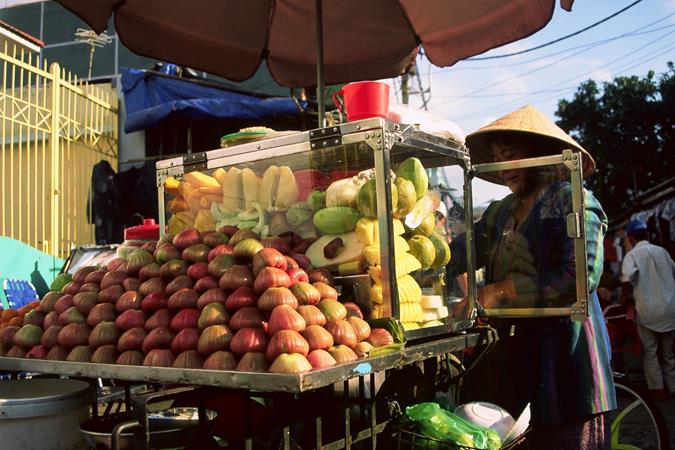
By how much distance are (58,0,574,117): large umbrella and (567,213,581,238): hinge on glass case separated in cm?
98

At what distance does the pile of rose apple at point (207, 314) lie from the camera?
6.00 feet

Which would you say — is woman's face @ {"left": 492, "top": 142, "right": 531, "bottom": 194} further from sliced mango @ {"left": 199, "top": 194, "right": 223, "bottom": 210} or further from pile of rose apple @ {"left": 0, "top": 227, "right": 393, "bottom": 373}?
sliced mango @ {"left": 199, "top": 194, "right": 223, "bottom": 210}

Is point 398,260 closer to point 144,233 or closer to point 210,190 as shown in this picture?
point 210,190

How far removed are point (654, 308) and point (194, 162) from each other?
5371 millimetres

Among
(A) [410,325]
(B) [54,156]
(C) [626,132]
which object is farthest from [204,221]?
(C) [626,132]

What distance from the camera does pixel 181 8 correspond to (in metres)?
3.30

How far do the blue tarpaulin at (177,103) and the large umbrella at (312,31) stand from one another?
4.36 metres

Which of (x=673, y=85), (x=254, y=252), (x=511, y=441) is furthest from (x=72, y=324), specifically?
(x=673, y=85)

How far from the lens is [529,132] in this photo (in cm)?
288

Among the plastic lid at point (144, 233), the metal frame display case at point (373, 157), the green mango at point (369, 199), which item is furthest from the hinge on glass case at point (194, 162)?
the plastic lid at point (144, 233)

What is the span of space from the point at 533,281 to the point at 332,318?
1.23m

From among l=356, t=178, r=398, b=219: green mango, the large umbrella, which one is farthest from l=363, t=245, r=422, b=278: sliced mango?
the large umbrella

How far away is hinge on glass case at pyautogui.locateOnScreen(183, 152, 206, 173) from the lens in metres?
2.68

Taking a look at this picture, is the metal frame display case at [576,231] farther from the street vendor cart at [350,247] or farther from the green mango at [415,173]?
the green mango at [415,173]
